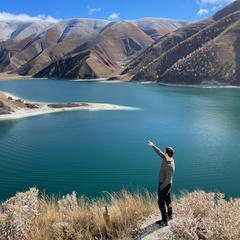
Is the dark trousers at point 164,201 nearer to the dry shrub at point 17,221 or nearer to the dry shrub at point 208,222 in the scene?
the dry shrub at point 208,222

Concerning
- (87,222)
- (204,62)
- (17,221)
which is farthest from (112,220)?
(204,62)

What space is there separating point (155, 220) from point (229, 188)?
11.3 metres

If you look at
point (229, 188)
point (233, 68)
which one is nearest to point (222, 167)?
point (229, 188)

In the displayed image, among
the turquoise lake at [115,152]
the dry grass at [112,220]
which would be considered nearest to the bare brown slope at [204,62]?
the turquoise lake at [115,152]

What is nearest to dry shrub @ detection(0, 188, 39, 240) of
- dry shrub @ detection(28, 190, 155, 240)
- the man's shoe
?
dry shrub @ detection(28, 190, 155, 240)

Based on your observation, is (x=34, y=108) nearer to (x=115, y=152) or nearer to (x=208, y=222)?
(x=115, y=152)

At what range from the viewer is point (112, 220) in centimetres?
711

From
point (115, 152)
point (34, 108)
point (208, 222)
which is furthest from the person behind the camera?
point (34, 108)

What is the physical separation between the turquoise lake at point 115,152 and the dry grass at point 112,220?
9.50 m

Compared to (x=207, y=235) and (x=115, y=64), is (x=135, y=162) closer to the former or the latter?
(x=207, y=235)

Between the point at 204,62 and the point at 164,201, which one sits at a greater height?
the point at 204,62

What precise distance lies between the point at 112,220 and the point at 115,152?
18426 mm

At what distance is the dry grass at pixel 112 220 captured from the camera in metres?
5.96

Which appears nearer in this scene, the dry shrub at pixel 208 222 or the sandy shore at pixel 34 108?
the dry shrub at pixel 208 222
